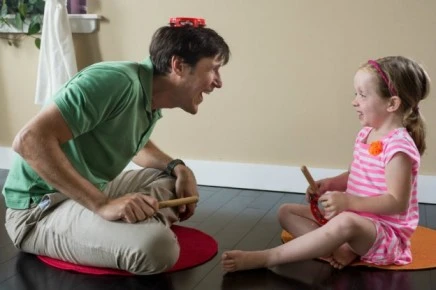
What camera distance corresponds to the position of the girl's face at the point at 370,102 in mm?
1322

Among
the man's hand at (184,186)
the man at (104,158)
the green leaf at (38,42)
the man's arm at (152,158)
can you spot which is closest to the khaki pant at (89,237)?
the man at (104,158)

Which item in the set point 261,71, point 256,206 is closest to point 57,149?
point 256,206

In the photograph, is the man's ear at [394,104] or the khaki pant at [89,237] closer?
the khaki pant at [89,237]

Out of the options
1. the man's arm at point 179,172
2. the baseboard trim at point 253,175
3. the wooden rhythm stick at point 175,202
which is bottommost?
the baseboard trim at point 253,175

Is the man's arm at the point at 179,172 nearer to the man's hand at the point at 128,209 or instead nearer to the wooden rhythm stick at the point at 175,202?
the wooden rhythm stick at the point at 175,202

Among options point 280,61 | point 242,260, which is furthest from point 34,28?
point 242,260

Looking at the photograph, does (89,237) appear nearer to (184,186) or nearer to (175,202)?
(175,202)

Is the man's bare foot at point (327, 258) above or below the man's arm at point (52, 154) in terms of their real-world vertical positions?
below

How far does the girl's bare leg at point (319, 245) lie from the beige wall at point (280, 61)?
76 centimetres

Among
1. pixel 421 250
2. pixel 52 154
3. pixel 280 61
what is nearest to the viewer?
pixel 52 154

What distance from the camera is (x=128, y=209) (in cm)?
112

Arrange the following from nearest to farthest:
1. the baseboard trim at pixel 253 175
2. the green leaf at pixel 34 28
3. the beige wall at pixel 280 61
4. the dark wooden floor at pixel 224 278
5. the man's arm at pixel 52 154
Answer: the man's arm at pixel 52 154, the dark wooden floor at pixel 224 278, the beige wall at pixel 280 61, the baseboard trim at pixel 253 175, the green leaf at pixel 34 28

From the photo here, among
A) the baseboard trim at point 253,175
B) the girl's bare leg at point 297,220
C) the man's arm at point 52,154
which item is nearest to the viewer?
the man's arm at point 52,154

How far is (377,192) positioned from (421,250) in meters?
0.23
